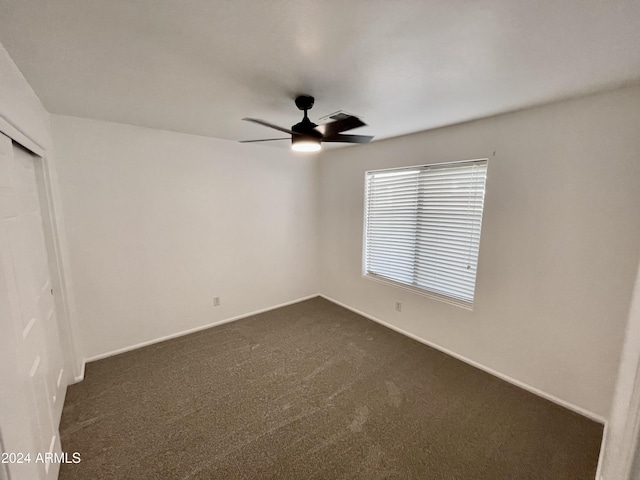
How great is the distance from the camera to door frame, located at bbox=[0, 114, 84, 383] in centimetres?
208

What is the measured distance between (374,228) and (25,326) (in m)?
3.28

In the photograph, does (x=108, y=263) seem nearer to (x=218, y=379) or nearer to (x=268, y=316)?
(x=218, y=379)

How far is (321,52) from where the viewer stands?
1.39 metres

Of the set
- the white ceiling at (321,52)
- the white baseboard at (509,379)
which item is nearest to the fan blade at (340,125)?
the white ceiling at (321,52)

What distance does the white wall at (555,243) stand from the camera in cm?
181

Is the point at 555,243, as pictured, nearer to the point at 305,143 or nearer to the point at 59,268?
the point at 305,143

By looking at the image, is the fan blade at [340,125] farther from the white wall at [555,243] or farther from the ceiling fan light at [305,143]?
the white wall at [555,243]

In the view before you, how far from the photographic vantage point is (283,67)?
1.53 m

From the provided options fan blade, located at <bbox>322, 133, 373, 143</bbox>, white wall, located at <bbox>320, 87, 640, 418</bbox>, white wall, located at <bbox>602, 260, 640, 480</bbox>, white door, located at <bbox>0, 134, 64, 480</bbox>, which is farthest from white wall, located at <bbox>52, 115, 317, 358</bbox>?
white wall, located at <bbox>602, 260, 640, 480</bbox>

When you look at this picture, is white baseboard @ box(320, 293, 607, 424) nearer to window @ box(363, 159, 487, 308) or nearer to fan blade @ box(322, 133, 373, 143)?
window @ box(363, 159, 487, 308)

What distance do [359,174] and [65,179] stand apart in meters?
3.15

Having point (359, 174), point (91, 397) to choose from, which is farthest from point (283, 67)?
point (91, 397)

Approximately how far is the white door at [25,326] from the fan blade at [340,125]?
1.72 meters

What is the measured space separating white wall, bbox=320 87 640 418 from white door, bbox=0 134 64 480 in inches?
124
